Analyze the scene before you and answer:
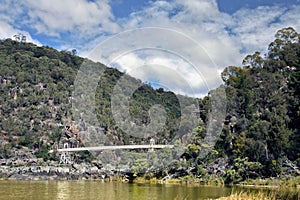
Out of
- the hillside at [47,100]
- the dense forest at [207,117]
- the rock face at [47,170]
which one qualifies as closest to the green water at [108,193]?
the dense forest at [207,117]

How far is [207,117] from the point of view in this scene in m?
33.6

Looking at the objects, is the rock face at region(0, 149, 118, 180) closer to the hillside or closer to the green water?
the hillside

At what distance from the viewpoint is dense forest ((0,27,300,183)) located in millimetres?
27812

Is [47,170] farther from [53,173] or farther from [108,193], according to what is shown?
[108,193]

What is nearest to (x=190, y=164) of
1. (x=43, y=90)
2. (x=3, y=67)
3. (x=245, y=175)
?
(x=245, y=175)

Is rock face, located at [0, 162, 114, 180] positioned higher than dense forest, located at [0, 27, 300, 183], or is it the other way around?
dense forest, located at [0, 27, 300, 183]

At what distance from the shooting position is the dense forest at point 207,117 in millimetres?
27812

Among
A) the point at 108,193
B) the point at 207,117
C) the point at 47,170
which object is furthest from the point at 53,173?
the point at 108,193

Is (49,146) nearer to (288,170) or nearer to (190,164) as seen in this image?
(190,164)

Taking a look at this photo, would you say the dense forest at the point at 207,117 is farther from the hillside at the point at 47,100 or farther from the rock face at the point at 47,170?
the rock face at the point at 47,170

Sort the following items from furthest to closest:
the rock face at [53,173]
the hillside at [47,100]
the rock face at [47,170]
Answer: the hillside at [47,100], the rock face at [47,170], the rock face at [53,173]

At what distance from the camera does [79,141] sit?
4934 cm

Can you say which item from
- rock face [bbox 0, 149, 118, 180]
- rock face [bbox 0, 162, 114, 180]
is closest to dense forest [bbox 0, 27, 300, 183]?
rock face [bbox 0, 149, 118, 180]

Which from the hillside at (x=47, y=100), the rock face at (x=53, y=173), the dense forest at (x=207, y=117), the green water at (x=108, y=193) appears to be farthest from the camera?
the hillside at (x=47, y=100)
